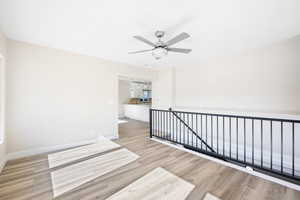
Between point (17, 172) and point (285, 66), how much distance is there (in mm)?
5831

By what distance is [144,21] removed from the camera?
7.01ft

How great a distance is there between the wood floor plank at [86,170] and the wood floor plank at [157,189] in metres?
0.62

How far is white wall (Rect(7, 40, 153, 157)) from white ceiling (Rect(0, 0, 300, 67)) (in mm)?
432

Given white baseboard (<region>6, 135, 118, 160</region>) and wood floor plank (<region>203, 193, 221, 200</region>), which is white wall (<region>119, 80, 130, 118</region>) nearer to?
white baseboard (<region>6, 135, 118, 160</region>)

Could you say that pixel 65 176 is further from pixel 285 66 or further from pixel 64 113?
pixel 285 66

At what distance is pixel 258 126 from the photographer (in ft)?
11.0

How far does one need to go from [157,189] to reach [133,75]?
3.72m

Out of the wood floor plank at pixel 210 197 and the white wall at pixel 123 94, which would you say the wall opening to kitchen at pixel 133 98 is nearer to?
the white wall at pixel 123 94

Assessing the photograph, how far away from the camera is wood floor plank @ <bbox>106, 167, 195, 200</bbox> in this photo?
1666 millimetres

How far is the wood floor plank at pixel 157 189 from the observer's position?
167 centimetres

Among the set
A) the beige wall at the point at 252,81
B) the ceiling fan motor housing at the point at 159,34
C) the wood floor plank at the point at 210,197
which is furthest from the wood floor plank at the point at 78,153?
the beige wall at the point at 252,81

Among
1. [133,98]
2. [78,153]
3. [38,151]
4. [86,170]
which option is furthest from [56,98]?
[133,98]

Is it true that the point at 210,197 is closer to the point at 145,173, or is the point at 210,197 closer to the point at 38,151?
the point at 145,173

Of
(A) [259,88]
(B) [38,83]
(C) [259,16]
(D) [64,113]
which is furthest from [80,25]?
(A) [259,88]
